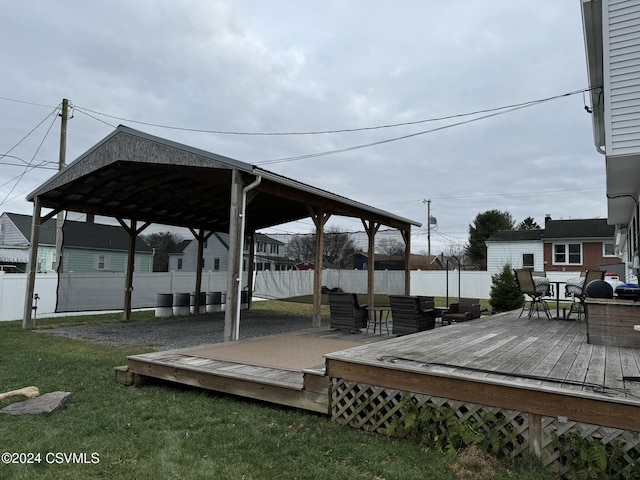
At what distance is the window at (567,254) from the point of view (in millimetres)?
21141

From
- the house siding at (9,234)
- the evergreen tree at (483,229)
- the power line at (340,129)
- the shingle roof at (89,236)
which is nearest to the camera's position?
the power line at (340,129)

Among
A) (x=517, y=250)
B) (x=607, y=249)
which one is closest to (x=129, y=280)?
(x=517, y=250)

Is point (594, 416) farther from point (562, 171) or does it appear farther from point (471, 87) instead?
point (562, 171)

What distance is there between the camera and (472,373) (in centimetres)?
301

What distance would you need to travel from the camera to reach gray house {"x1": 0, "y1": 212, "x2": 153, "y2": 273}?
19.9 meters

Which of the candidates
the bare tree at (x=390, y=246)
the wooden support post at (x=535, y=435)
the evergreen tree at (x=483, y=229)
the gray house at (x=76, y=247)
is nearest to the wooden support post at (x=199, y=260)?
the gray house at (x=76, y=247)

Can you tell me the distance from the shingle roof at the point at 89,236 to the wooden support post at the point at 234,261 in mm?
14045

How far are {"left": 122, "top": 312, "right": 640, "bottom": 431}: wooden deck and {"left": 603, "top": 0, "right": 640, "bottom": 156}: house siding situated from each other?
259 cm

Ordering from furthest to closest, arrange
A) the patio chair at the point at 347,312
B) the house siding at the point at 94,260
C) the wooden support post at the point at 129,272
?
the house siding at the point at 94,260, the wooden support post at the point at 129,272, the patio chair at the point at 347,312

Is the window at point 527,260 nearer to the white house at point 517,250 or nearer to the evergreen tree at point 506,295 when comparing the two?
the white house at point 517,250

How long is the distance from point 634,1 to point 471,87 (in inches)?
214

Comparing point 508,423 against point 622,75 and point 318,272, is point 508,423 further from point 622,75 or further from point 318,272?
point 318,272

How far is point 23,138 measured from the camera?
14.6 metres

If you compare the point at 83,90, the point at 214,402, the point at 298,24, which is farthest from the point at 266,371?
the point at 83,90
